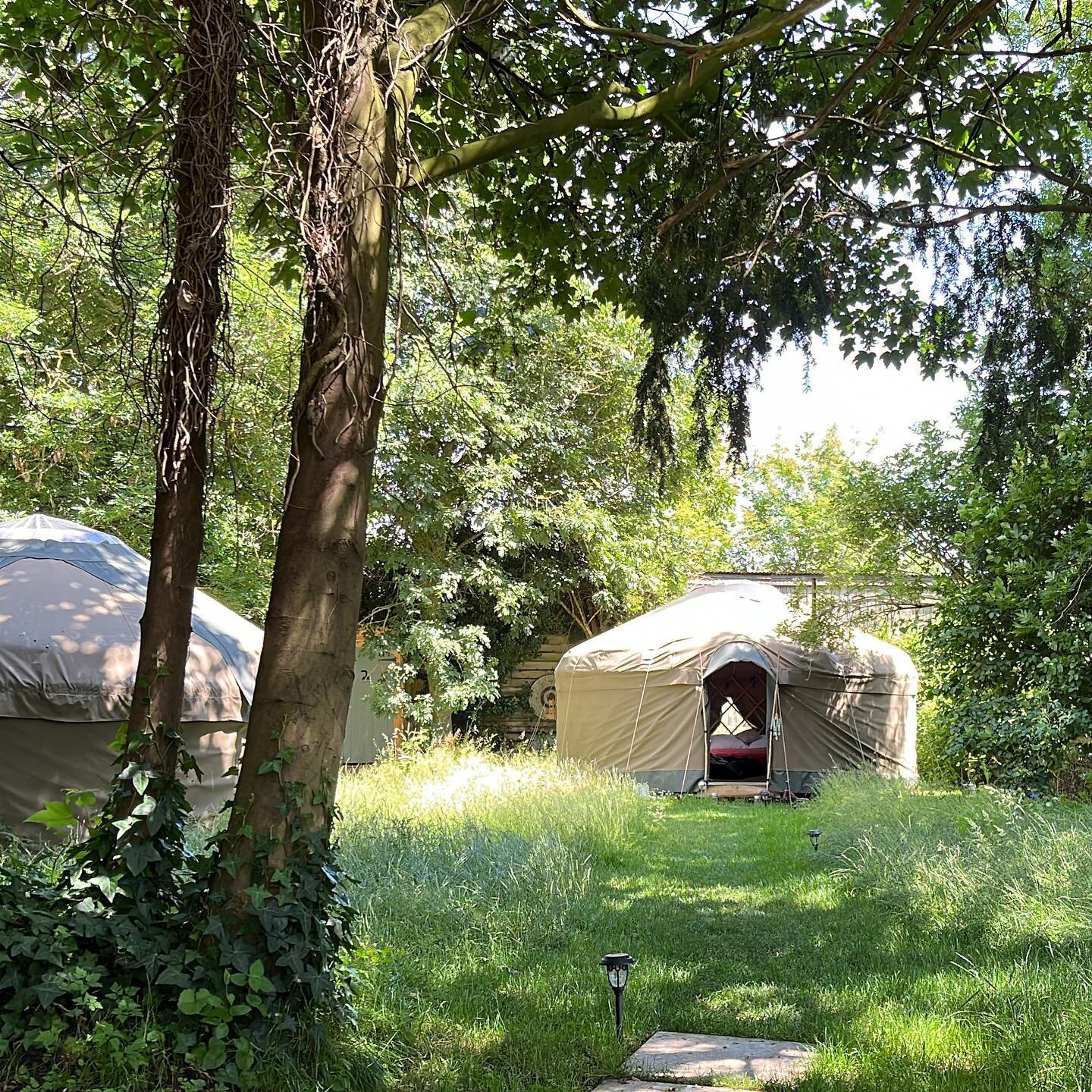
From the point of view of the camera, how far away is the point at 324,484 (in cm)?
347

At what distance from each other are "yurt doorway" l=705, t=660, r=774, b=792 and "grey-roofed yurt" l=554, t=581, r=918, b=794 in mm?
289

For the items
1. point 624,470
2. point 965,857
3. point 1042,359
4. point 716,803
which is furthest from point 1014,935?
point 624,470

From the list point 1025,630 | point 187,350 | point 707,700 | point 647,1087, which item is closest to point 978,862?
point 647,1087

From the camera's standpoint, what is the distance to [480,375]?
14273 mm

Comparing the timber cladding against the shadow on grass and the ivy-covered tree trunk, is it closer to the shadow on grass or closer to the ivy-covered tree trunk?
the shadow on grass

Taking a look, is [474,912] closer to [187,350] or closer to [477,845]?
[477,845]

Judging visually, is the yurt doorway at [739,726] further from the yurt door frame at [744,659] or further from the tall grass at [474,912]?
the tall grass at [474,912]

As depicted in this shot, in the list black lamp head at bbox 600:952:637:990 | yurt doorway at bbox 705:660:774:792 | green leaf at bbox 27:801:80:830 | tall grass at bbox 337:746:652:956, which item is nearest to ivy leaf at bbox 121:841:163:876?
green leaf at bbox 27:801:80:830

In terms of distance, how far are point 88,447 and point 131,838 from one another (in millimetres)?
9486

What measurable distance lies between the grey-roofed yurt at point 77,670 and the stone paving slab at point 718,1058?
4.88 m

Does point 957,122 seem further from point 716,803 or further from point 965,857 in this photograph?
point 716,803

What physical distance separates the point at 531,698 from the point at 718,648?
19.2 ft

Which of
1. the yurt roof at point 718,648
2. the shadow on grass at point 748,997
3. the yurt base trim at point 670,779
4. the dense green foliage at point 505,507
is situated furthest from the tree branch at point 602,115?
the yurt base trim at point 670,779

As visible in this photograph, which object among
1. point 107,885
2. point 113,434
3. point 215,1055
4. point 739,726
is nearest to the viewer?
point 215,1055
